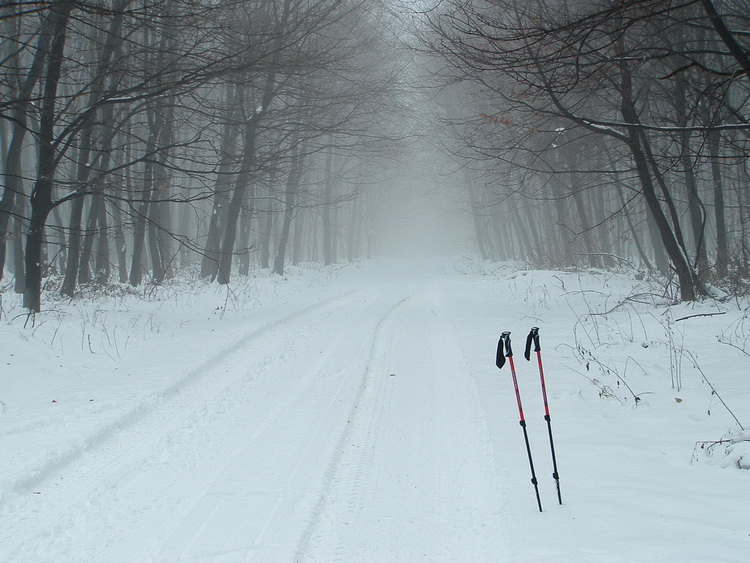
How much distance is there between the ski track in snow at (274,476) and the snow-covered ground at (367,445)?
0.06ft

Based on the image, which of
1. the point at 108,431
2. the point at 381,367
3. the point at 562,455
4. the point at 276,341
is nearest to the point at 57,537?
the point at 108,431

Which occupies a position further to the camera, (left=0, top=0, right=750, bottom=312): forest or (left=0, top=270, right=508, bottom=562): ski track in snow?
(left=0, top=0, right=750, bottom=312): forest

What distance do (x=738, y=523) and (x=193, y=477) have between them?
12.5ft

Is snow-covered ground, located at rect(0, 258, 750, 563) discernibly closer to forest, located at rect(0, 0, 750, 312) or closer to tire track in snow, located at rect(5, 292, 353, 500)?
tire track in snow, located at rect(5, 292, 353, 500)

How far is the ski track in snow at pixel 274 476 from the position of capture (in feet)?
11.7

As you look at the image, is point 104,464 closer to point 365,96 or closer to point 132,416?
point 132,416

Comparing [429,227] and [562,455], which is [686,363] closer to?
[562,455]

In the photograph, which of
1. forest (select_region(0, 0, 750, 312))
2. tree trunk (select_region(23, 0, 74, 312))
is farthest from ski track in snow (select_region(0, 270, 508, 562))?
tree trunk (select_region(23, 0, 74, 312))

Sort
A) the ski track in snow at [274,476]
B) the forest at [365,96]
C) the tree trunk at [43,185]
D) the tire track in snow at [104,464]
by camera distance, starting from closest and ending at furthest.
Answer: the ski track in snow at [274,476]
the tire track in snow at [104,464]
the forest at [365,96]
the tree trunk at [43,185]

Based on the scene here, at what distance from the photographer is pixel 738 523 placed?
142 inches

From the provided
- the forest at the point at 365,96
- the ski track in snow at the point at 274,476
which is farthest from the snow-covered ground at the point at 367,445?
the forest at the point at 365,96

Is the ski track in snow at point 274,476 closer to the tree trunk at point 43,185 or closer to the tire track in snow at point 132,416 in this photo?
the tire track in snow at point 132,416

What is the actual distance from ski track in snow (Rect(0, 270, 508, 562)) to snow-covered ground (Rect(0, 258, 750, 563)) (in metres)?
0.02

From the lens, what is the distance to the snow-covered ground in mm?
3578
